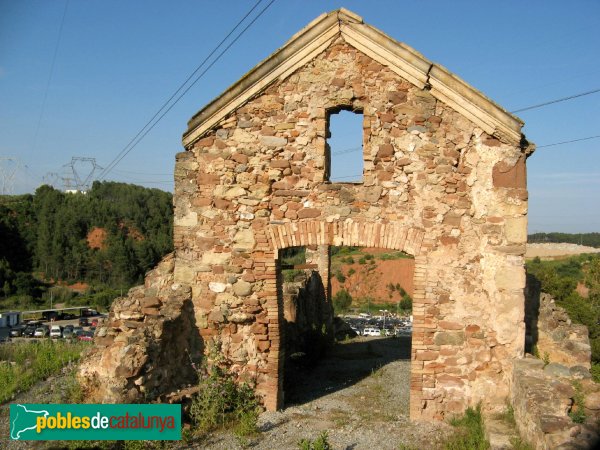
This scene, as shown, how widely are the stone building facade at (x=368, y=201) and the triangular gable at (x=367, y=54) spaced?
0.05ft

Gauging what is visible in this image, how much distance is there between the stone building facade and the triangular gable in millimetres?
14

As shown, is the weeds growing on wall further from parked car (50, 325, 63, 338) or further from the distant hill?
the distant hill

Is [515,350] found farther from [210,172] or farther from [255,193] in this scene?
[210,172]

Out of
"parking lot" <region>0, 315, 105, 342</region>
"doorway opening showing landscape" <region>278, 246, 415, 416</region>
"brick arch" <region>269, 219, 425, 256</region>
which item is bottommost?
"parking lot" <region>0, 315, 105, 342</region>

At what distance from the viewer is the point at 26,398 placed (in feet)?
22.4

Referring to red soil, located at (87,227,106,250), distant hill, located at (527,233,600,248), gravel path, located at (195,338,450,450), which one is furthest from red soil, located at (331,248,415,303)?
distant hill, located at (527,233,600,248)

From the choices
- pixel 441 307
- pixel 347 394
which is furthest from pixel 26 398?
pixel 441 307

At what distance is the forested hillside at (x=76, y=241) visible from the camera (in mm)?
52312

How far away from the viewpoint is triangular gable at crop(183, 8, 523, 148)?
254 inches

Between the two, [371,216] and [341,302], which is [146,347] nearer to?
[371,216]

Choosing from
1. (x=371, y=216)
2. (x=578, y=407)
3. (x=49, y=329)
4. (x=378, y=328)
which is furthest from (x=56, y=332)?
(x=578, y=407)

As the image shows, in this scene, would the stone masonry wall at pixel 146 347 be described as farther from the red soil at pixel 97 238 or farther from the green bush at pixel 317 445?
the red soil at pixel 97 238

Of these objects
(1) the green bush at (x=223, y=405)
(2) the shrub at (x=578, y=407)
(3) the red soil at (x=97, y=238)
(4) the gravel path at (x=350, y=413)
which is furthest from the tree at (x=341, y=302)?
(2) the shrub at (x=578, y=407)

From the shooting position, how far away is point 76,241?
59.2 meters
